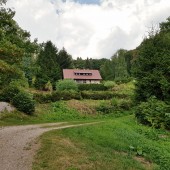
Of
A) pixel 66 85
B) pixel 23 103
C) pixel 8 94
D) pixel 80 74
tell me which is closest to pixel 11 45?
pixel 23 103

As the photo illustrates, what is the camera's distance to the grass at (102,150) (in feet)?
36.9

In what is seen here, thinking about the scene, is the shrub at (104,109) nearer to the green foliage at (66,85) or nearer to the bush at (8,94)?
the bush at (8,94)

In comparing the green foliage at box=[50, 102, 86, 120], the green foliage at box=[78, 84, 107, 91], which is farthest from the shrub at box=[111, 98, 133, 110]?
the green foliage at box=[78, 84, 107, 91]

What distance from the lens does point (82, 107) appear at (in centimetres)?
3247

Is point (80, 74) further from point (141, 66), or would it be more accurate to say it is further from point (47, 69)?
point (141, 66)

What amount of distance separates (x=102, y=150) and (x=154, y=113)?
28.9 feet

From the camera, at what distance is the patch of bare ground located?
31.8 meters

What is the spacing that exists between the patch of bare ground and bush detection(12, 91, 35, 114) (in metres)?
6.03

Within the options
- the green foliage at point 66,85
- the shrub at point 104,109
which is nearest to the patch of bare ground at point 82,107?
the shrub at point 104,109

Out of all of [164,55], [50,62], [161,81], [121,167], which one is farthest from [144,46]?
[50,62]

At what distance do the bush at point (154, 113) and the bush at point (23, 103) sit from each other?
969 cm

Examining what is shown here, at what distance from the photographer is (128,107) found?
1339 inches

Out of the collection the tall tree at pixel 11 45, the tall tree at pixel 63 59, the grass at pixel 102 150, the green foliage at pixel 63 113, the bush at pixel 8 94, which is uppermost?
the tall tree at pixel 63 59

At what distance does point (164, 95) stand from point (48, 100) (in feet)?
49.5
